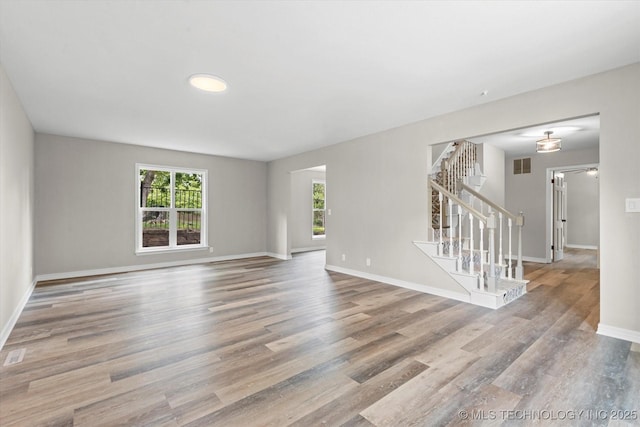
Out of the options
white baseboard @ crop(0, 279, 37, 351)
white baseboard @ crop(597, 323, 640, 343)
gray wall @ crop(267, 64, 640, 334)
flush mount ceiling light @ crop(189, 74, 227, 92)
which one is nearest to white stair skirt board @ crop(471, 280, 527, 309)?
gray wall @ crop(267, 64, 640, 334)

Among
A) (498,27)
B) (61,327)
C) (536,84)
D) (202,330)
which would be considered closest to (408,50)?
(498,27)

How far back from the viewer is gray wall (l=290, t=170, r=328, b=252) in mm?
8703

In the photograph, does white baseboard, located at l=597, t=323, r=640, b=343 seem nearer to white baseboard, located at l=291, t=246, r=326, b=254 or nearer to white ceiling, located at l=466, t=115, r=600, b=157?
white ceiling, located at l=466, t=115, r=600, b=157

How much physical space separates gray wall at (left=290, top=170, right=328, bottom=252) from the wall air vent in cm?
515

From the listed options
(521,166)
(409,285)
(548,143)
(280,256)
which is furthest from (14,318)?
(521,166)

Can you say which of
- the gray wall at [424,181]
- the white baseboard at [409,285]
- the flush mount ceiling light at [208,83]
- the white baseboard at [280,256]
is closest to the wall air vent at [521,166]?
the gray wall at [424,181]

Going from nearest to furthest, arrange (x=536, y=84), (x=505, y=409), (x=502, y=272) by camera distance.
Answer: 1. (x=505, y=409)
2. (x=536, y=84)
3. (x=502, y=272)

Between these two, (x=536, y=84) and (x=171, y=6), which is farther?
(x=536, y=84)

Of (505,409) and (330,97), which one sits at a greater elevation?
(330,97)

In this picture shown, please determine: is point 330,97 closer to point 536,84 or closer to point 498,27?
point 498,27

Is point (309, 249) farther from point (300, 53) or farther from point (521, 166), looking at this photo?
point (300, 53)

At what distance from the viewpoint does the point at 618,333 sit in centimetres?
268

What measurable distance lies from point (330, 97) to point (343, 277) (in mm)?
2987

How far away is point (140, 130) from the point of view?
4.75 meters
